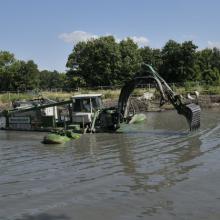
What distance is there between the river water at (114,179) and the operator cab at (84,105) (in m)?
4.69

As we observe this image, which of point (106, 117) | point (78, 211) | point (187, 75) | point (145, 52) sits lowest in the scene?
point (78, 211)

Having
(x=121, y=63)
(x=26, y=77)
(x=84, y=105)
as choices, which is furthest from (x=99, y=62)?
(x=84, y=105)

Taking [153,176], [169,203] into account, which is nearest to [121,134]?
[153,176]

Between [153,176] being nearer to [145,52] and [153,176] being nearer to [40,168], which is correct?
[40,168]

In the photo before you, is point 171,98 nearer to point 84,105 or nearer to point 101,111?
point 101,111

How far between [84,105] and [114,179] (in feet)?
50.1

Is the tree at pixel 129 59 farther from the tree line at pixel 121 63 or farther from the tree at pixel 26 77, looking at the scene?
the tree at pixel 26 77

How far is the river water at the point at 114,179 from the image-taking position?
11.3 metres

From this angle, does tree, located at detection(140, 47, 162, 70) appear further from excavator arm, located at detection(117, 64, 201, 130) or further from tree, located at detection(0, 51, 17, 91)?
excavator arm, located at detection(117, 64, 201, 130)

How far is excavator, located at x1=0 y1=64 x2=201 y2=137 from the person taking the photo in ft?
87.7

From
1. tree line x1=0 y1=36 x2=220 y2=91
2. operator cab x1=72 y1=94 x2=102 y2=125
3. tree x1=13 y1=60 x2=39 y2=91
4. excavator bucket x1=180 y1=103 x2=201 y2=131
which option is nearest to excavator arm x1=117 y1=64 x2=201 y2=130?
excavator bucket x1=180 y1=103 x2=201 y2=131

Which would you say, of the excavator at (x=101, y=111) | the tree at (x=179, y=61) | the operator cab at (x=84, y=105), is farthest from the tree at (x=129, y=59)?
the operator cab at (x=84, y=105)

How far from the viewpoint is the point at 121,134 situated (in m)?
27.3

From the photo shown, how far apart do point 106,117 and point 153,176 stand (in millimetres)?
14531
